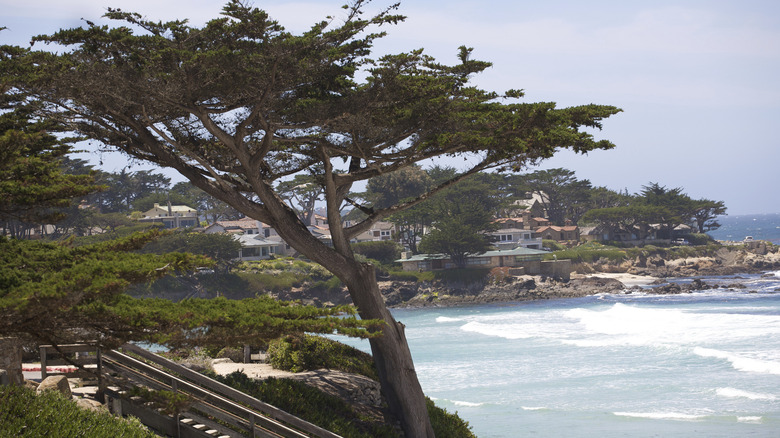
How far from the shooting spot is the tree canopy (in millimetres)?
10125

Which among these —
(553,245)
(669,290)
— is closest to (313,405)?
(669,290)

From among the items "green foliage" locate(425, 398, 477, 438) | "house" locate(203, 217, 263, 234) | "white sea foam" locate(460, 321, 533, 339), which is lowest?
"white sea foam" locate(460, 321, 533, 339)

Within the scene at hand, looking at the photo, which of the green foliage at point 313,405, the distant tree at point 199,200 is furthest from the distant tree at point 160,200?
the green foliage at point 313,405

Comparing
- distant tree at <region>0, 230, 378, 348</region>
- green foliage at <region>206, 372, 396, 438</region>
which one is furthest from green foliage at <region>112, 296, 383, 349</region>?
green foliage at <region>206, 372, 396, 438</region>

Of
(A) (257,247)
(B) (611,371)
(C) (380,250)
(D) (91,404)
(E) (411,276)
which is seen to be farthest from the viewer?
(A) (257,247)

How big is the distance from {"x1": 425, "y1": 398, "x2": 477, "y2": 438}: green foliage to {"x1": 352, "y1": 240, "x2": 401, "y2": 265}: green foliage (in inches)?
1830

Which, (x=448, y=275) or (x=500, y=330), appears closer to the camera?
(x=500, y=330)

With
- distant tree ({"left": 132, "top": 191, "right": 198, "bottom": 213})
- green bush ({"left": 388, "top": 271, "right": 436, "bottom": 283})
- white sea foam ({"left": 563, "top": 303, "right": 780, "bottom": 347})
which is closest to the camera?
white sea foam ({"left": 563, "top": 303, "right": 780, "bottom": 347})

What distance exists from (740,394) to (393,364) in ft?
38.4

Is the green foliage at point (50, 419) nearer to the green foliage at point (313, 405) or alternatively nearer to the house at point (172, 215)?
the green foliage at point (313, 405)

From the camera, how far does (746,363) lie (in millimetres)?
23125

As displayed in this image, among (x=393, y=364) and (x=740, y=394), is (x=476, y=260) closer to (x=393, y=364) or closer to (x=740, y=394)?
(x=740, y=394)

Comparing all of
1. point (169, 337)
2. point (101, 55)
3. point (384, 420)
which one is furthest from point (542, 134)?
point (169, 337)

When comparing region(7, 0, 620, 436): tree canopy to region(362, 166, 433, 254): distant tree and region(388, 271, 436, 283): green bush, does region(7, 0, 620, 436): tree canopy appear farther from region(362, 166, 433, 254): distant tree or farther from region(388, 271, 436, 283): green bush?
region(362, 166, 433, 254): distant tree
